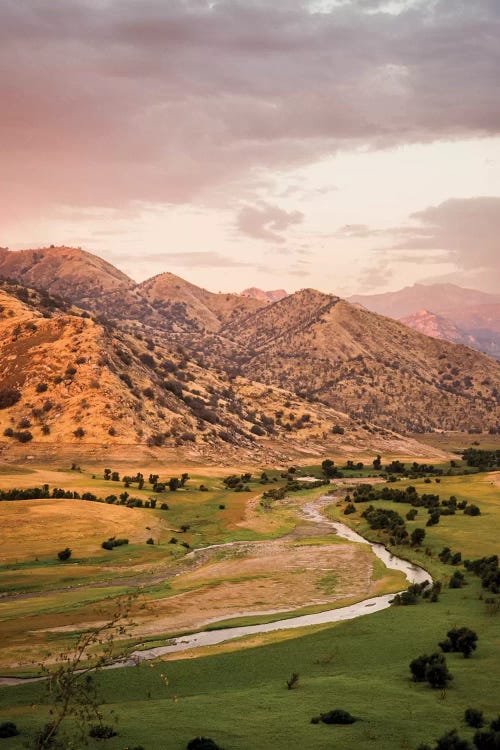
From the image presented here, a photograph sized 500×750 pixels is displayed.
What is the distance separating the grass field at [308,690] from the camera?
19.5 m

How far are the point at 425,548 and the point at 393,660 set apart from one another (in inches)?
1200

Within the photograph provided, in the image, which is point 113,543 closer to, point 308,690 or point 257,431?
point 308,690

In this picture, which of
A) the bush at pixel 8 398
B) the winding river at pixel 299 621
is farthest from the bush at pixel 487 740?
the bush at pixel 8 398

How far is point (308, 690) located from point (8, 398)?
104 m

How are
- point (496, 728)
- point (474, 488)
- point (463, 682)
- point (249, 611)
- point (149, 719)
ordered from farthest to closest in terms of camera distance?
1. point (474, 488)
2. point (249, 611)
3. point (463, 682)
4. point (149, 719)
5. point (496, 728)

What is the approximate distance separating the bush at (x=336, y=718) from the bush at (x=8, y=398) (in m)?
106

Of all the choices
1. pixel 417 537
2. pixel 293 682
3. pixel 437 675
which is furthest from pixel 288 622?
pixel 417 537

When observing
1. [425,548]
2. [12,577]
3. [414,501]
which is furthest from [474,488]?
[12,577]

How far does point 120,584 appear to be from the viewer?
152 feet

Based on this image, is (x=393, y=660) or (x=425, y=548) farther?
(x=425, y=548)

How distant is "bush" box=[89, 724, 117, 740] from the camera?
1905 centimetres

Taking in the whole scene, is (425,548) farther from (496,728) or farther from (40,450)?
(40,450)

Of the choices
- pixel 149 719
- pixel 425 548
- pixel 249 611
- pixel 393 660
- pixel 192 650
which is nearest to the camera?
pixel 149 719

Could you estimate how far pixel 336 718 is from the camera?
20500mm
